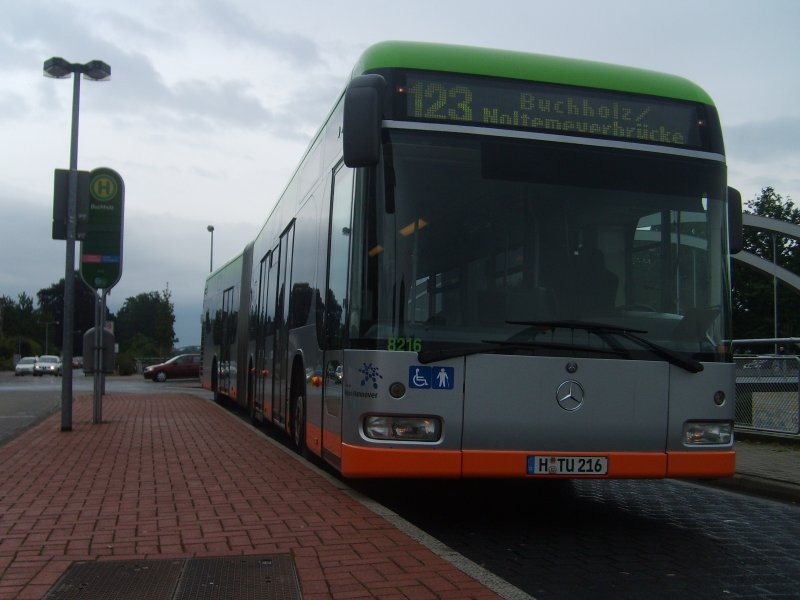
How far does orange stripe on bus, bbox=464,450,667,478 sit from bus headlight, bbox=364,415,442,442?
0.27 metres

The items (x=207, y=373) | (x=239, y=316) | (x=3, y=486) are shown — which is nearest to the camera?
(x=3, y=486)

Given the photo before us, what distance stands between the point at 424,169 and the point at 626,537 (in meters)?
3.03

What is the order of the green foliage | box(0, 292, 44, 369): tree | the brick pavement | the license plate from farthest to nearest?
1. box(0, 292, 44, 369): tree
2. the green foliage
3. the license plate
4. the brick pavement

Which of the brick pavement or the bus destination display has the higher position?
the bus destination display

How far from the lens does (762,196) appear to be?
84.2 meters

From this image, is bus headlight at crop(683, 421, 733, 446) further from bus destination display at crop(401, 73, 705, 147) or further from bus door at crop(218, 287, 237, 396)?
bus door at crop(218, 287, 237, 396)

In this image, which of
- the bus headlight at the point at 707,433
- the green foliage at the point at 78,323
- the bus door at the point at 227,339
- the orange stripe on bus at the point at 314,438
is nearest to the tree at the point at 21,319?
the green foliage at the point at 78,323

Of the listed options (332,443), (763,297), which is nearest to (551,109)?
(332,443)

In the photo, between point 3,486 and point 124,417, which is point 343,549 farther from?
point 124,417

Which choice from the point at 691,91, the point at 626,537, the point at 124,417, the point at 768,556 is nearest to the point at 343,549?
the point at 626,537

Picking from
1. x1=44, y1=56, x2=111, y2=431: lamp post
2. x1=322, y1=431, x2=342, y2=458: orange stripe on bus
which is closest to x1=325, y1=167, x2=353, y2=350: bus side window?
x1=322, y1=431, x2=342, y2=458: orange stripe on bus

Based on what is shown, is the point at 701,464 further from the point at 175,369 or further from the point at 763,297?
the point at 763,297

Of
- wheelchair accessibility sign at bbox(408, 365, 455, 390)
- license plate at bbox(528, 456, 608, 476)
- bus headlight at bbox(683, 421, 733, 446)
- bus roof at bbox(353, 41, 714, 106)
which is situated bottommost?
license plate at bbox(528, 456, 608, 476)

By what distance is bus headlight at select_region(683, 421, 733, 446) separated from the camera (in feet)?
23.5
